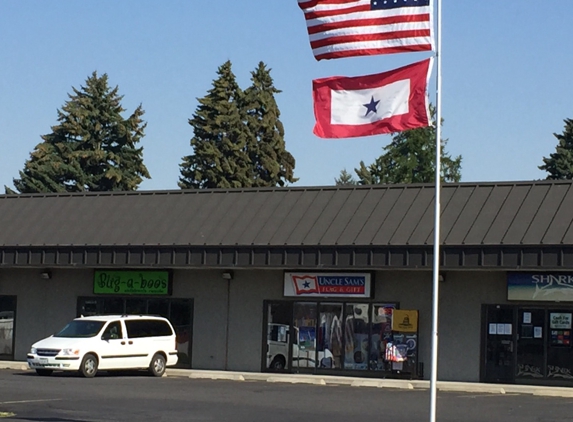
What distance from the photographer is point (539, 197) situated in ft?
92.9

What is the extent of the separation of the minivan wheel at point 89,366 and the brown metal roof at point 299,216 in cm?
476


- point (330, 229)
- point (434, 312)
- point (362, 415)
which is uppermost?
point (330, 229)

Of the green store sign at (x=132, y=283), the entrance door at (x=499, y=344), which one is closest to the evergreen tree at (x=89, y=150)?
the green store sign at (x=132, y=283)

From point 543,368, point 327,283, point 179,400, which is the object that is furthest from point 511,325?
point 179,400

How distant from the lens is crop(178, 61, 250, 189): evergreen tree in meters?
66.6

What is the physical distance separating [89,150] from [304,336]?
41.8 meters

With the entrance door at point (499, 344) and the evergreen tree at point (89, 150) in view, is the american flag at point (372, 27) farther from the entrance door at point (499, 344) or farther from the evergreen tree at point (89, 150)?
the evergreen tree at point (89, 150)

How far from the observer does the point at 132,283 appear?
32.8m

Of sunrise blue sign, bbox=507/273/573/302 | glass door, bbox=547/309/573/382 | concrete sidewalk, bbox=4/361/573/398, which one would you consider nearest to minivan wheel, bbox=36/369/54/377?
concrete sidewalk, bbox=4/361/573/398

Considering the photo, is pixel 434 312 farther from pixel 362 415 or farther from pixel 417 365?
pixel 417 365

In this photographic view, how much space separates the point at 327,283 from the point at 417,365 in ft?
11.2

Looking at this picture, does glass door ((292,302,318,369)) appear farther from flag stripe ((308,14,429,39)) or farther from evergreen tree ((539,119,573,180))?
evergreen tree ((539,119,573,180))

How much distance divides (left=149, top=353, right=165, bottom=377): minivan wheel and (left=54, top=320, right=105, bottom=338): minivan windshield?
1883mm

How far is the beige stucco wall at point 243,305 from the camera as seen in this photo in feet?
93.4
